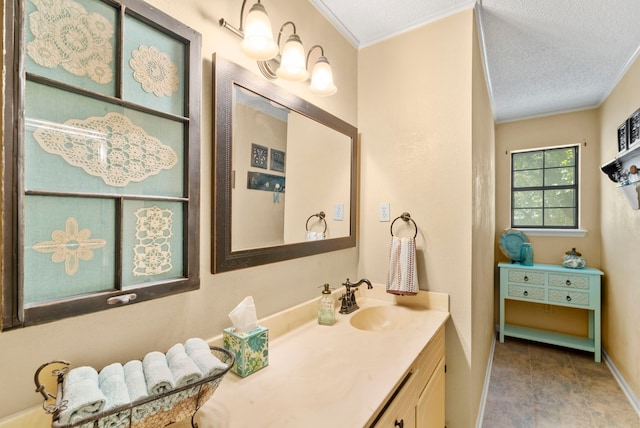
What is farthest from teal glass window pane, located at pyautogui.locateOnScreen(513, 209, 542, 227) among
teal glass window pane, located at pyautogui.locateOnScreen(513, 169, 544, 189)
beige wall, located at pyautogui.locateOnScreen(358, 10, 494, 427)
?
beige wall, located at pyautogui.locateOnScreen(358, 10, 494, 427)

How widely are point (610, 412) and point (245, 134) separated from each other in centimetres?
309

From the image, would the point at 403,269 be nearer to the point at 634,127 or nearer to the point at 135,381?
the point at 135,381

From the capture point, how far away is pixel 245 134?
1195 millimetres

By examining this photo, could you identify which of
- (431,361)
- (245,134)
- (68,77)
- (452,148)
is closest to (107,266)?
(68,77)

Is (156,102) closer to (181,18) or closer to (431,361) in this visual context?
(181,18)

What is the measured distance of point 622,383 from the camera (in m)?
2.45

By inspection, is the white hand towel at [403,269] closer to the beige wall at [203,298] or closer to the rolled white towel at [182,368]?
the beige wall at [203,298]

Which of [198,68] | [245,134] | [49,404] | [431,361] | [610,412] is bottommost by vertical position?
[610,412]

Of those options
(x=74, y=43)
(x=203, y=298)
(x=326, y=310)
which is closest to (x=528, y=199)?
(x=326, y=310)

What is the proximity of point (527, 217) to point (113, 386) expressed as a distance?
4.13m

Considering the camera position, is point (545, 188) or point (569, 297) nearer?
point (569, 297)

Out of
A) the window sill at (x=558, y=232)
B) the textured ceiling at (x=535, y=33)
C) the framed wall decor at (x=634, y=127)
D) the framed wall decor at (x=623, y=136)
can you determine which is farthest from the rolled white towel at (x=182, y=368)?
the window sill at (x=558, y=232)

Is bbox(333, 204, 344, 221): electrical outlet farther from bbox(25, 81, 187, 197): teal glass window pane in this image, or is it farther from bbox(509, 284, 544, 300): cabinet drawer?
bbox(509, 284, 544, 300): cabinet drawer

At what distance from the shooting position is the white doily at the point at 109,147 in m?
0.71
